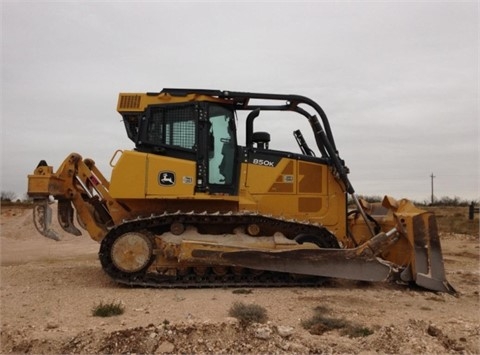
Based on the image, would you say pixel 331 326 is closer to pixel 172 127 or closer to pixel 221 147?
pixel 221 147

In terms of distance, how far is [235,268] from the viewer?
8789 mm

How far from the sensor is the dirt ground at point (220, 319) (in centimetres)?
546

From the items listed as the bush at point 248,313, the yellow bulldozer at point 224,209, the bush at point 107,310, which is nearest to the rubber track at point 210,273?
the yellow bulldozer at point 224,209

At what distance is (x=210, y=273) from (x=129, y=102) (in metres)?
3.65

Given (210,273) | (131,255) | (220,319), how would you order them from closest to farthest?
(220,319), (131,255), (210,273)

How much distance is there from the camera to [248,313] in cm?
640

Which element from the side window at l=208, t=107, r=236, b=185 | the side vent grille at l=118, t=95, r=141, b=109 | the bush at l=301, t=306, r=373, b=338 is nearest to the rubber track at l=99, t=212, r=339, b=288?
the side window at l=208, t=107, r=236, b=185

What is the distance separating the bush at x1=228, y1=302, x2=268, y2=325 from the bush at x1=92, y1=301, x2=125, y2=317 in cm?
152

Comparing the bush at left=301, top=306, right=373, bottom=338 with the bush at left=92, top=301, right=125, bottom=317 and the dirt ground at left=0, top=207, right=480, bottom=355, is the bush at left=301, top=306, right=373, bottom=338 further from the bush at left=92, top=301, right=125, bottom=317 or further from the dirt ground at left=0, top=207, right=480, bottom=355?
the bush at left=92, top=301, right=125, bottom=317

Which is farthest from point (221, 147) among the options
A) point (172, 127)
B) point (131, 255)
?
point (131, 255)

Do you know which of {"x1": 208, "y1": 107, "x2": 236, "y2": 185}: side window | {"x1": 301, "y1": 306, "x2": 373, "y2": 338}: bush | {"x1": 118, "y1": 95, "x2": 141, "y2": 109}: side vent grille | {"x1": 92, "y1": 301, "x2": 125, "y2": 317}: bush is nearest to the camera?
{"x1": 301, "y1": 306, "x2": 373, "y2": 338}: bush

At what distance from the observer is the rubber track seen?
8.59 metres

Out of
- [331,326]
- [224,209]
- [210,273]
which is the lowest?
[331,326]

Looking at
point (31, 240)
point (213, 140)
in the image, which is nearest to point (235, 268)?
point (213, 140)
